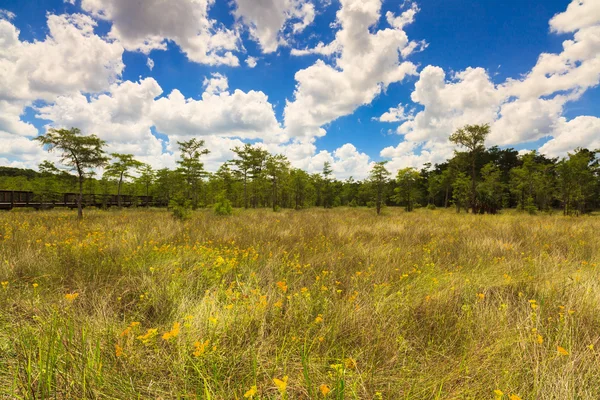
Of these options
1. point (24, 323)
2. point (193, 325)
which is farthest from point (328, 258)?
point (24, 323)

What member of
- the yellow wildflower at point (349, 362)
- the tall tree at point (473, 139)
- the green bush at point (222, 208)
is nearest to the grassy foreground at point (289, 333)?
the yellow wildflower at point (349, 362)

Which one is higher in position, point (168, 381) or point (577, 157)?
point (577, 157)

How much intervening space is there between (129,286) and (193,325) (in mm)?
1585

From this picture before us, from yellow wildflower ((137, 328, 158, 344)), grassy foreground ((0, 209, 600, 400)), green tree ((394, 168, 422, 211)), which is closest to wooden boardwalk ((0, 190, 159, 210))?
grassy foreground ((0, 209, 600, 400))

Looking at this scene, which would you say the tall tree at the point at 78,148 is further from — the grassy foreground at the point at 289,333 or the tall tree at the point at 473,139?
the tall tree at the point at 473,139

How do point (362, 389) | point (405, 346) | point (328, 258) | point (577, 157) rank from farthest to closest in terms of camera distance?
point (577, 157) < point (328, 258) < point (405, 346) < point (362, 389)

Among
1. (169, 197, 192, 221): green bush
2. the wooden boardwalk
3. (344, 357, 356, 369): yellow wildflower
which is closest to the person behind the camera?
(344, 357, 356, 369): yellow wildflower

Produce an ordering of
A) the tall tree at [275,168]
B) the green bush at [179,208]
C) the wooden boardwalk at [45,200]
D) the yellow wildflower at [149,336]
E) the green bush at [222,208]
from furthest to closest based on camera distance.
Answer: the tall tree at [275,168] → the wooden boardwalk at [45,200] → the green bush at [222,208] → the green bush at [179,208] → the yellow wildflower at [149,336]

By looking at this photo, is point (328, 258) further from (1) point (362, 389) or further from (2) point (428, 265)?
(1) point (362, 389)

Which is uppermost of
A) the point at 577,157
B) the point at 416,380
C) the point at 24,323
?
the point at 577,157

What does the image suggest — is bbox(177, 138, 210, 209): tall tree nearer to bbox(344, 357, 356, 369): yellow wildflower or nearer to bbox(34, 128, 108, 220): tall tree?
bbox(34, 128, 108, 220): tall tree

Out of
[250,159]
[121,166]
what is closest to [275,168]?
[250,159]

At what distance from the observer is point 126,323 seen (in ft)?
7.54

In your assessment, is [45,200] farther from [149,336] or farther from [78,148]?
[149,336]
